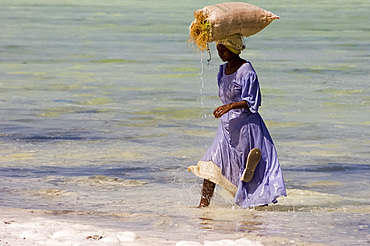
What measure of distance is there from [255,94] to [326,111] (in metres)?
6.87

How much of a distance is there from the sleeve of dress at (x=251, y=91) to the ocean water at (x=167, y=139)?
2.63ft

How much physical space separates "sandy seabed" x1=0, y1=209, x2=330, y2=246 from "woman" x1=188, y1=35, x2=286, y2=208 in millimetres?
1000

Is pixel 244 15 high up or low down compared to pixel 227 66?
up

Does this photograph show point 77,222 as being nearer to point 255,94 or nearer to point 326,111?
point 255,94

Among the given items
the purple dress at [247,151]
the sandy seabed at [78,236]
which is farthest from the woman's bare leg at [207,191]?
the sandy seabed at [78,236]

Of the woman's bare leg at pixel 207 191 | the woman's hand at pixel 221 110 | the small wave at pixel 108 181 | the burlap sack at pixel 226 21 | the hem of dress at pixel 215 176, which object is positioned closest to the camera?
the woman's hand at pixel 221 110

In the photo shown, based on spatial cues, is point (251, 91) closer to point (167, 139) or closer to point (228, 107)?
point (228, 107)

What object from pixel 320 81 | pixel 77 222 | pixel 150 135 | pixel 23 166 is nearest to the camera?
pixel 77 222

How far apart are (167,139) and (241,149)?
4.06 meters

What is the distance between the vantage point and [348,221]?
570 cm

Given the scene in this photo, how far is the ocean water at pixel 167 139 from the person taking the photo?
5.75 m

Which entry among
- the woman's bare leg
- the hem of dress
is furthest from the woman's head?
the woman's bare leg

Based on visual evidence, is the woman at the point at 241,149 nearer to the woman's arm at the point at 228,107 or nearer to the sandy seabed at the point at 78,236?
the woman's arm at the point at 228,107

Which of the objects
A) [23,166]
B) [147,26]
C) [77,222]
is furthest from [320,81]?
[147,26]
